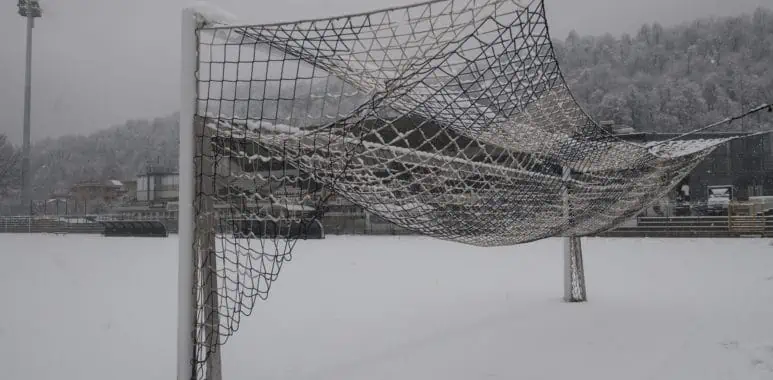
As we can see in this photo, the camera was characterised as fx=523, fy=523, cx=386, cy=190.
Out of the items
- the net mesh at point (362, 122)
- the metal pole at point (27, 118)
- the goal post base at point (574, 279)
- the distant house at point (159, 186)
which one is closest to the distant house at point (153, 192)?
the distant house at point (159, 186)

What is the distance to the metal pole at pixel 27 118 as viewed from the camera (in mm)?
32531

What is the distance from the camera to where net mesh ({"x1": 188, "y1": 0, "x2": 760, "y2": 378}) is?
1681 millimetres

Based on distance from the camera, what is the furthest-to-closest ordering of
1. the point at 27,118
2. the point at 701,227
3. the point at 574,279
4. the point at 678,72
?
the point at 678,72 < the point at 27,118 < the point at 701,227 < the point at 574,279

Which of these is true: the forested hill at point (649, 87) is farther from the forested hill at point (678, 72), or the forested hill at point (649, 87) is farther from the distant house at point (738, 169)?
the distant house at point (738, 169)

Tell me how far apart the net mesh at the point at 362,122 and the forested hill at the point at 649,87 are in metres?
39.3

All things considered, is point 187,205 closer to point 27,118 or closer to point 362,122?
point 362,122

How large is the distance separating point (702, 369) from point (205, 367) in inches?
96.3

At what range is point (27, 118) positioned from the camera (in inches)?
1433

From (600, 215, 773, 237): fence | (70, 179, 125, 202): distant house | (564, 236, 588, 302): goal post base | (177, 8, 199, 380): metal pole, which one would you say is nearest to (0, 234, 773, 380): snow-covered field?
(564, 236, 588, 302): goal post base

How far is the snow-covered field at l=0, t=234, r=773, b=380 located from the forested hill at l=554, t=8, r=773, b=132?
3386 cm

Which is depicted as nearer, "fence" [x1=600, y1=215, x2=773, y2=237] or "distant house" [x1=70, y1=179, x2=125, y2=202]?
"fence" [x1=600, y1=215, x2=773, y2=237]

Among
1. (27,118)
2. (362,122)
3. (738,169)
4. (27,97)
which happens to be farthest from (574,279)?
(27,97)

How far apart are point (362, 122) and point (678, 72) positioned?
61268 mm

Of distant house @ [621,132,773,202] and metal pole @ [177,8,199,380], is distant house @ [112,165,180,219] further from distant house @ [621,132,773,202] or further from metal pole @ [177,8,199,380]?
metal pole @ [177,8,199,380]
